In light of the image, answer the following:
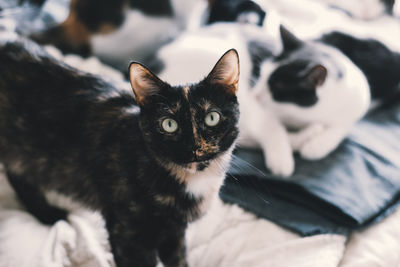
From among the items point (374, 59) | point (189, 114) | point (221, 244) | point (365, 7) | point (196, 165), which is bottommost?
point (221, 244)

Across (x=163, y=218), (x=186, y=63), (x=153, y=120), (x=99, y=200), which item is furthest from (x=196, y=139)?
(x=186, y=63)

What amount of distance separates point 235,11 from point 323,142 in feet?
2.20

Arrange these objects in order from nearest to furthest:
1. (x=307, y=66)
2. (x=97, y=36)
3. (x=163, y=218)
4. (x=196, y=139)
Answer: (x=196, y=139), (x=163, y=218), (x=307, y=66), (x=97, y=36)

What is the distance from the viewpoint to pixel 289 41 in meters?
1.34

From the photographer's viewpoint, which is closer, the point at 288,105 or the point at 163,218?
the point at 163,218

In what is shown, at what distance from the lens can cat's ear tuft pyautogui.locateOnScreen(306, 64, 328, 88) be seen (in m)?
1.19

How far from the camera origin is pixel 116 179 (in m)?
0.85

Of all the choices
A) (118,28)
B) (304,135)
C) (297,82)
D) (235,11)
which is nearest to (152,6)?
(118,28)

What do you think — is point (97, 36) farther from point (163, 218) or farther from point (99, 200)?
point (163, 218)

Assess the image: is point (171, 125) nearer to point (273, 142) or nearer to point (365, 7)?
point (273, 142)

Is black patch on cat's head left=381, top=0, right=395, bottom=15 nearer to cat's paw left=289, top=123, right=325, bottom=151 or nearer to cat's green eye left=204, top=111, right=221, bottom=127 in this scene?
cat's paw left=289, top=123, right=325, bottom=151

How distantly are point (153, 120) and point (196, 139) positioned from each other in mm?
105

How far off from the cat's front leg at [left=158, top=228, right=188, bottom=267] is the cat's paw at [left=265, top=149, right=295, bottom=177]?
16.2 inches

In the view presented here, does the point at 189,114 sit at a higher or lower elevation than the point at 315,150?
higher
